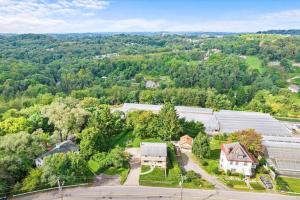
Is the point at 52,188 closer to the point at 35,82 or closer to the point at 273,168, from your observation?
the point at 273,168

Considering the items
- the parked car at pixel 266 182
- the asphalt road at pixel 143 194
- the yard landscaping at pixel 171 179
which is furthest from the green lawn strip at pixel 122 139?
the parked car at pixel 266 182

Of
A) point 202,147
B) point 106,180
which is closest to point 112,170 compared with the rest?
point 106,180

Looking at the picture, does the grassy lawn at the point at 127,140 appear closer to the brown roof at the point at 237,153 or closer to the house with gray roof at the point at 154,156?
the house with gray roof at the point at 154,156

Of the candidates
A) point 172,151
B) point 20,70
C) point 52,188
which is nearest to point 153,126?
point 172,151

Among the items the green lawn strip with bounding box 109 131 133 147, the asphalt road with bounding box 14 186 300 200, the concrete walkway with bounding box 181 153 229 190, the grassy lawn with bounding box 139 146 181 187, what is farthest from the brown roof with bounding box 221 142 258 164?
the green lawn strip with bounding box 109 131 133 147

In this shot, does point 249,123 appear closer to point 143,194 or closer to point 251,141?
point 251,141
